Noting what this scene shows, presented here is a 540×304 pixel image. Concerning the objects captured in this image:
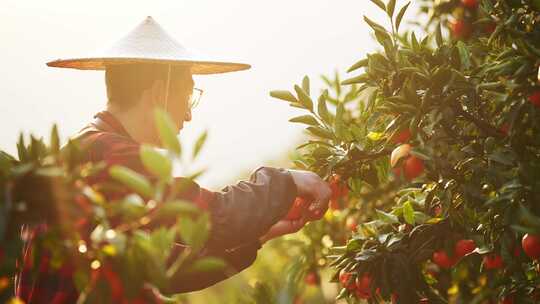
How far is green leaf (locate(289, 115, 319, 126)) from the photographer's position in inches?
93.3

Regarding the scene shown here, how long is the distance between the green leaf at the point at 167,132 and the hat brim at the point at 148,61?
48.2 inches

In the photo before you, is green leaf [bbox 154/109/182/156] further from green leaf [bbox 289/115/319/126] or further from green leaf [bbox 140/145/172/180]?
green leaf [bbox 289/115/319/126]

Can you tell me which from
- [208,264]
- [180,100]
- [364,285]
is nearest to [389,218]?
[364,285]

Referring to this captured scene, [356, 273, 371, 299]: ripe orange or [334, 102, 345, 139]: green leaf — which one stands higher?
[334, 102, 345, 139]: green leaf

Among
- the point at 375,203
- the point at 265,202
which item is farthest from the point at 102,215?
the point at 375,203

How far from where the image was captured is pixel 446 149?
210cm

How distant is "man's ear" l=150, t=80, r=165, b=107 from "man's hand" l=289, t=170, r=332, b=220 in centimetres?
48

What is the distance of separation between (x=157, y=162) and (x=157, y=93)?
1.29 m

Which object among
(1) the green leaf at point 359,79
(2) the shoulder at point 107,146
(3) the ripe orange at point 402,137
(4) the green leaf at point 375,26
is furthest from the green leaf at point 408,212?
(2) the shoulder at point 107,146

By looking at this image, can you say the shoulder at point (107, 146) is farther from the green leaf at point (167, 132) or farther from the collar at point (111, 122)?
the green leaf at point (167, 132)

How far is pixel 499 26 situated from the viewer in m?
2.13

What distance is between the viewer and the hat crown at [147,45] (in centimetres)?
235

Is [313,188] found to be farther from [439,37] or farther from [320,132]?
[439,37]

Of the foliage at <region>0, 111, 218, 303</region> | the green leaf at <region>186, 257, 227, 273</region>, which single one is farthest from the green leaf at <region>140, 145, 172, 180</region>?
the green leaf at <region>186, 257, 227, 273</region>
